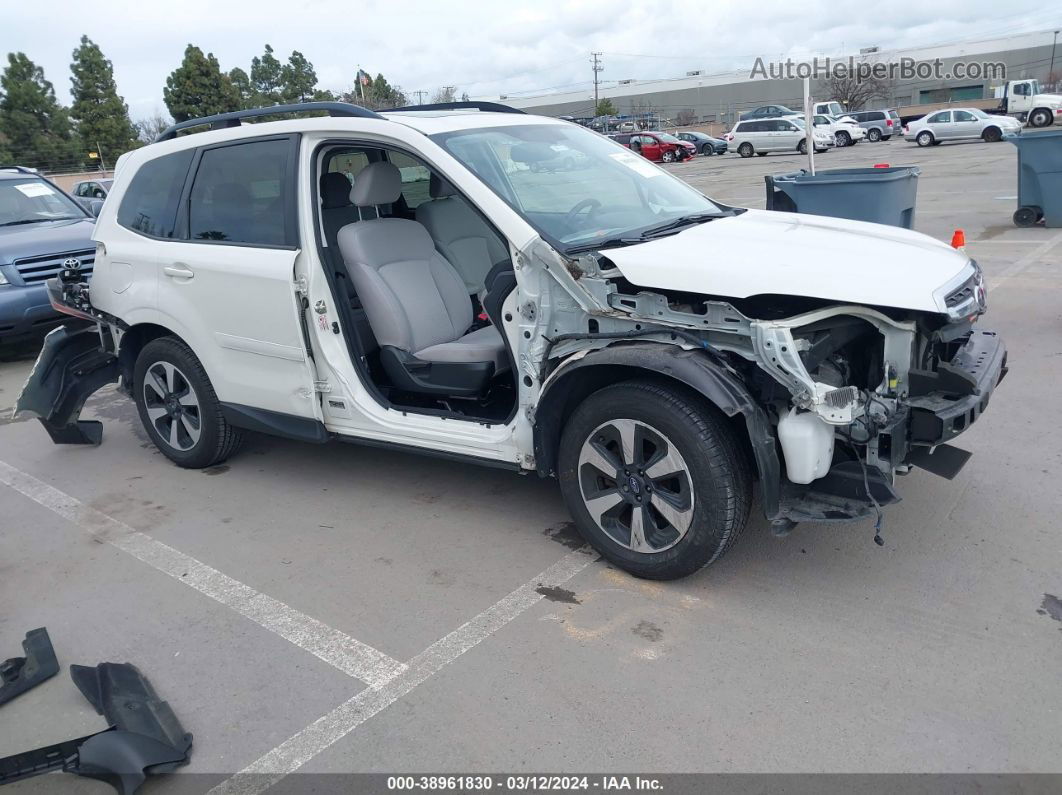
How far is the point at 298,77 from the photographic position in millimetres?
63219

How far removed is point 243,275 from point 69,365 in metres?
1.84

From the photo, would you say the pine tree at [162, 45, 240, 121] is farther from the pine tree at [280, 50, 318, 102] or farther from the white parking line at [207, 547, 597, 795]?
the white parking line at [207, 547, 597, 795]

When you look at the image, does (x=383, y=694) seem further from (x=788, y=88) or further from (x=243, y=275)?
(x=788, y=88)

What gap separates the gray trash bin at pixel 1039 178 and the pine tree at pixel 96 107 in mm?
40306

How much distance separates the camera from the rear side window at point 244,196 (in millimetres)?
4371

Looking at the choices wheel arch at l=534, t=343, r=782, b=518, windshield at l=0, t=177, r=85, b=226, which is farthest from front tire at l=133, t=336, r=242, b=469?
windshield at l=0, t=177, r=85, b=226

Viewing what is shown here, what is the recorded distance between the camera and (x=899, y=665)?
2986mm

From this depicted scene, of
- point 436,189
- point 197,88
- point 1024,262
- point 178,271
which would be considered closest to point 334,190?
point 436,189

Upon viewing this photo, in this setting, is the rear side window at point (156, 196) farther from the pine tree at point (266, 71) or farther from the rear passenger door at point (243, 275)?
the pine tree at point (266, 71)

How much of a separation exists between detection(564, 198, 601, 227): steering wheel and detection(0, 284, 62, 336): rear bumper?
5.97 meters

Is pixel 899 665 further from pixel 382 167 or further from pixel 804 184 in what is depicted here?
pixel 804 184

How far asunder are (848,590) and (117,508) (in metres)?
3.84

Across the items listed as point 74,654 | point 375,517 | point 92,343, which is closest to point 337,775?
point 74,654

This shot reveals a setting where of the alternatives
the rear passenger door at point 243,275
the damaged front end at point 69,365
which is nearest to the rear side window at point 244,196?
the rear passenger door at point 243,275
